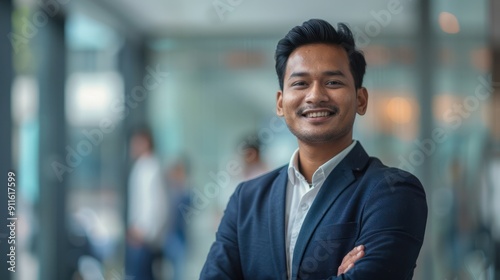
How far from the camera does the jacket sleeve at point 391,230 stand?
4.11 ft

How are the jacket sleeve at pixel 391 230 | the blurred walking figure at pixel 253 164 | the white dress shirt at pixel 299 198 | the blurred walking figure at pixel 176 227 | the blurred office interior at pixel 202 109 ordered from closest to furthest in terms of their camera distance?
the jacket sleeve at pixel 391 230 → the white dress shirt at pixel 299 198 → the blurred walking figure at pixel 253 164 → the blurred office interior at pixel 202 109 → the blurred walking figure at pixel 176 227

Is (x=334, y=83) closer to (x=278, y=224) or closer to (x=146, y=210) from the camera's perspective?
→ (x=278, y=224)

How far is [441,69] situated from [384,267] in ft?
12.2

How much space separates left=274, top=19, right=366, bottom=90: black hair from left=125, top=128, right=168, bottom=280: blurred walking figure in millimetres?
A: 3679

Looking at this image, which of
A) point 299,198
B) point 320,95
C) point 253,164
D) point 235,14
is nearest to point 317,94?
point 320,95

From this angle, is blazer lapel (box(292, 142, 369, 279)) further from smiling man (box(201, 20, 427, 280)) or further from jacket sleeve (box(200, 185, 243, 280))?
jacket sleeve (box(200, 185, 243, 280))

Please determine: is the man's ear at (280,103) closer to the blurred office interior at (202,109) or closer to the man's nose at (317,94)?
the man's nose at (317,94)

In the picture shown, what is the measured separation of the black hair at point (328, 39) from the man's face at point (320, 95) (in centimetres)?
1

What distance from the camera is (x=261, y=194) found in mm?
1441

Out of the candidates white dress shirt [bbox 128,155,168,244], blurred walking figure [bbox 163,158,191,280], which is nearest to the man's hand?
white dress shirt [bbox 128,155,168,244]

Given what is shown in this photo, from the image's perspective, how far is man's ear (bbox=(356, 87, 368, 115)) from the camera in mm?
1332

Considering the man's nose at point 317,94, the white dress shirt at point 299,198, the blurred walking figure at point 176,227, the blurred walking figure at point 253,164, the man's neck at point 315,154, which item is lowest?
the blurred walking figure at point 176,227

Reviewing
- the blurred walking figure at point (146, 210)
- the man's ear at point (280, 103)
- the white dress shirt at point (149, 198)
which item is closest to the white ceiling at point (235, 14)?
the blurred walking figure at point (146, 210)

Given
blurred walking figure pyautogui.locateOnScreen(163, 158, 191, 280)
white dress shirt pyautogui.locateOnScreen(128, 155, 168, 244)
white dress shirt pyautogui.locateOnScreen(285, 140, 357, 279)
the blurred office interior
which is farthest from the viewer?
blurred walking figure pyautogui.locateOnScreen(163, 158, 191, 280)
